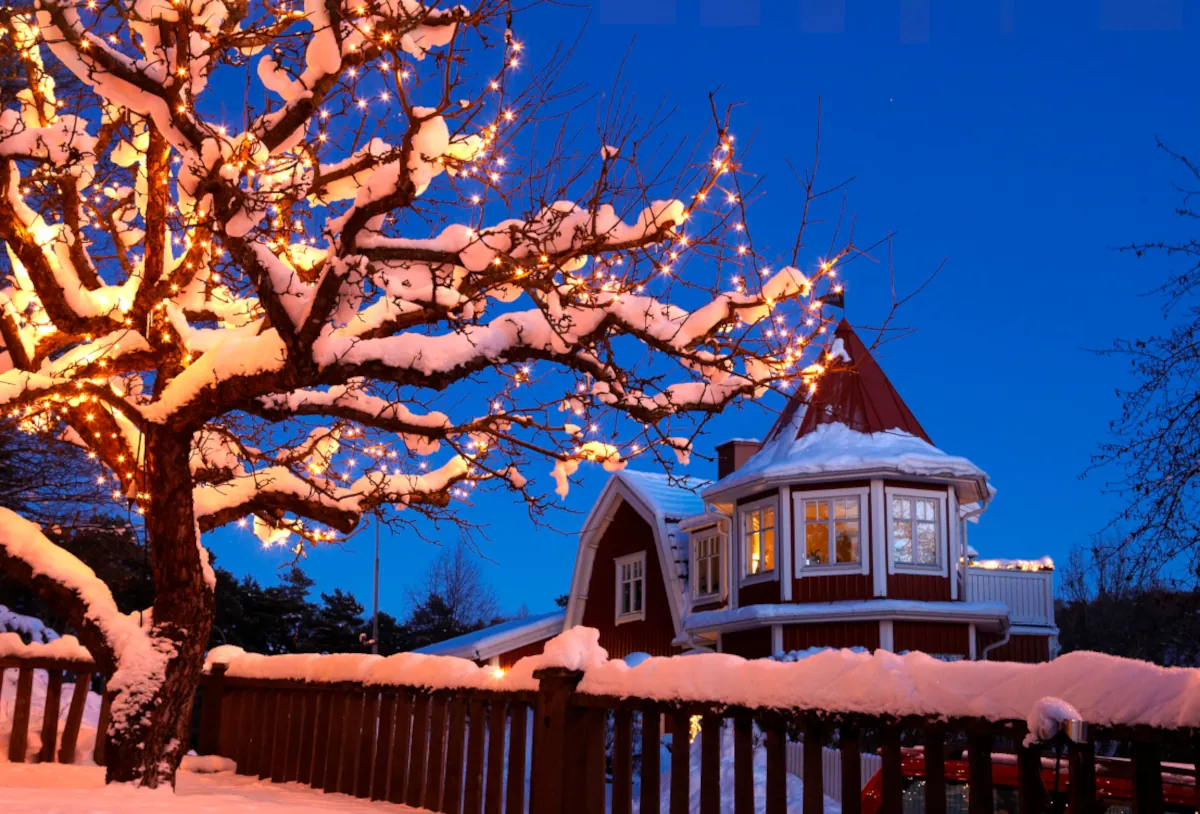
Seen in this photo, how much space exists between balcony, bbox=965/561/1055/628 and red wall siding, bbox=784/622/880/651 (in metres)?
3.03

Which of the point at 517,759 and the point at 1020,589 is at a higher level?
the point at 1020,589

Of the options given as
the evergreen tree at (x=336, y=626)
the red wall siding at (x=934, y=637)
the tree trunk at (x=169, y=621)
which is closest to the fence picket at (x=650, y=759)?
the tree trunk at (x=169, y=621)

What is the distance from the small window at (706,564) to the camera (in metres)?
23.9

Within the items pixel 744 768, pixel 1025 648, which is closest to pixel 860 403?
pixel 1025 648

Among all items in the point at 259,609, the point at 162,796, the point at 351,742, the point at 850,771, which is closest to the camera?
the point at 850,771

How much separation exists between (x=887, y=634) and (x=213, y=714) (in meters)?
13.8

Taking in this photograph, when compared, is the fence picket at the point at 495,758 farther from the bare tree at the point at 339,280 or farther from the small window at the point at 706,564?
the small window at the point at 706,564

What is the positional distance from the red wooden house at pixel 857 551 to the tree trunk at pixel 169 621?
528 inches

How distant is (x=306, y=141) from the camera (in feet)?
26.2

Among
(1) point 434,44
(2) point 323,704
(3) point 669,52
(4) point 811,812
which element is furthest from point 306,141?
(4) point 811,812

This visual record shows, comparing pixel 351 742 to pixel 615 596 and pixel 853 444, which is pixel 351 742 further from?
pixel 615 596

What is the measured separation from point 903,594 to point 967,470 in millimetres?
2610

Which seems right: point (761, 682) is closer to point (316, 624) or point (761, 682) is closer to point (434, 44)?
point (434, 44)

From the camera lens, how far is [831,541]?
67.7 ft
